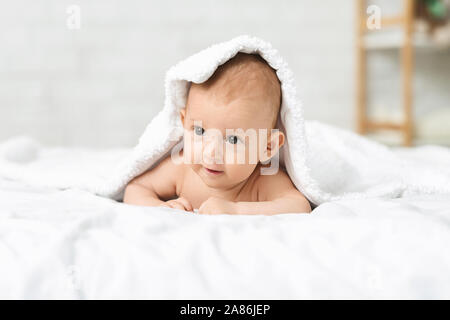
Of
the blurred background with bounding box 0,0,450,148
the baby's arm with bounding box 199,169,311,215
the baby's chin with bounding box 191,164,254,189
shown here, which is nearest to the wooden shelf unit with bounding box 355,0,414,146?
the blurred background with bounding box 0,0,450,148

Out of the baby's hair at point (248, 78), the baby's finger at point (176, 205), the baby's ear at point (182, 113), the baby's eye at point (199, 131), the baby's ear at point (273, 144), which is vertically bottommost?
the baby's finger at point (176, 205)

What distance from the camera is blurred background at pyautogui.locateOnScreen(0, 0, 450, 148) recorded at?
8.93 ft

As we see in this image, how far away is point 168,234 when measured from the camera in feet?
2.52

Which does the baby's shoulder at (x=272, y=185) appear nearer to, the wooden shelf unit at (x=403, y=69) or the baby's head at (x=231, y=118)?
the baby's head at (x=231, y=118)

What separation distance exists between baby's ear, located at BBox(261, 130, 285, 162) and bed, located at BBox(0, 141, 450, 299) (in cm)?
23

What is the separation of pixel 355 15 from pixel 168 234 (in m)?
2.43

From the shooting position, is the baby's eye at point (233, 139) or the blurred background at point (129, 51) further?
the blurred background at point (129, 51)

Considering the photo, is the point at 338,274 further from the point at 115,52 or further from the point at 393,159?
the point at 115,52

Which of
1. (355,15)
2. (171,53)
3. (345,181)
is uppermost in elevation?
(355,15)

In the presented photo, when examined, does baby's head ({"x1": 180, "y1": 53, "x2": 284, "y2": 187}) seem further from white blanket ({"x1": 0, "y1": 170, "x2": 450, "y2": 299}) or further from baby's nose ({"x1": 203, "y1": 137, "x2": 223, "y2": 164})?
white blanket ({"x1": 0, "y1": 170, "x2": 450, "y2": 299})

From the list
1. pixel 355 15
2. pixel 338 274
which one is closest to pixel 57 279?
pixel 338 274

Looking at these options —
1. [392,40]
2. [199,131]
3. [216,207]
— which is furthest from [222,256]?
[392,40]

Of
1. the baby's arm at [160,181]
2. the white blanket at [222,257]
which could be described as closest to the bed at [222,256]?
the white blanket at [222,257]

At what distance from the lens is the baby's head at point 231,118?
97 cm
